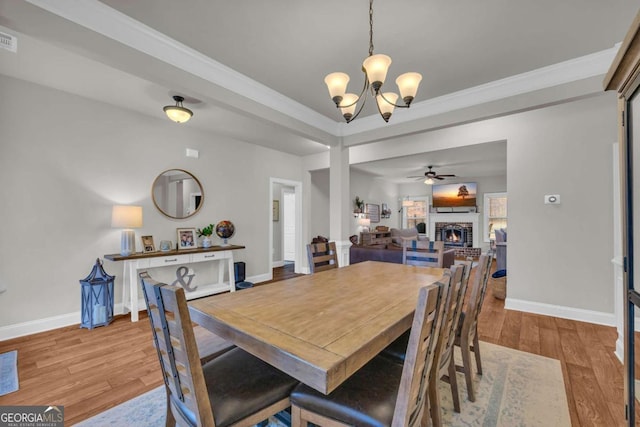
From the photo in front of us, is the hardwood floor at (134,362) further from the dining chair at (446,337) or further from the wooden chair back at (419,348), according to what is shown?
the wooden chair back at (419,348)

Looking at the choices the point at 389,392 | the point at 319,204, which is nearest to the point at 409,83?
the point at 389,392

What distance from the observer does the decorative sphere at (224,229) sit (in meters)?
4.58

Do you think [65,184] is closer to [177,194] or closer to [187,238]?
[177,194]

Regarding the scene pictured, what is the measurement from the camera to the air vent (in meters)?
2.05

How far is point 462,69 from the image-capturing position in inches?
104

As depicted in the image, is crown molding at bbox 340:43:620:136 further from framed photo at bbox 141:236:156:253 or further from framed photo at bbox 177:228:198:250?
framed photo at bbox 141:236:156:253

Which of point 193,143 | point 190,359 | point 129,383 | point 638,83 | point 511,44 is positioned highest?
point 511,44

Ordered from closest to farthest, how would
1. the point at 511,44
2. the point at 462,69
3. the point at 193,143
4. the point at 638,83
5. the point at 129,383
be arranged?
the point at 638,83
the point at 129,383
the point at 511,44
the point at 462,69
the point at 193,143

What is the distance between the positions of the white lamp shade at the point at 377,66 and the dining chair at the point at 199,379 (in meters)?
1.66

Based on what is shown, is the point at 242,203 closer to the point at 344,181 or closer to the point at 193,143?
the point at 193,143

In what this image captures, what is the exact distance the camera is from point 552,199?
3.44m

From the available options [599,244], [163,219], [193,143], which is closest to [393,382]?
[599,244]

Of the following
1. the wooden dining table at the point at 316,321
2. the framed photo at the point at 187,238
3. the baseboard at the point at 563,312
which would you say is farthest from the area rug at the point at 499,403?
the framed photo at the point at 187,238

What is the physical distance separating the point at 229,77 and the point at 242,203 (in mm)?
2687
